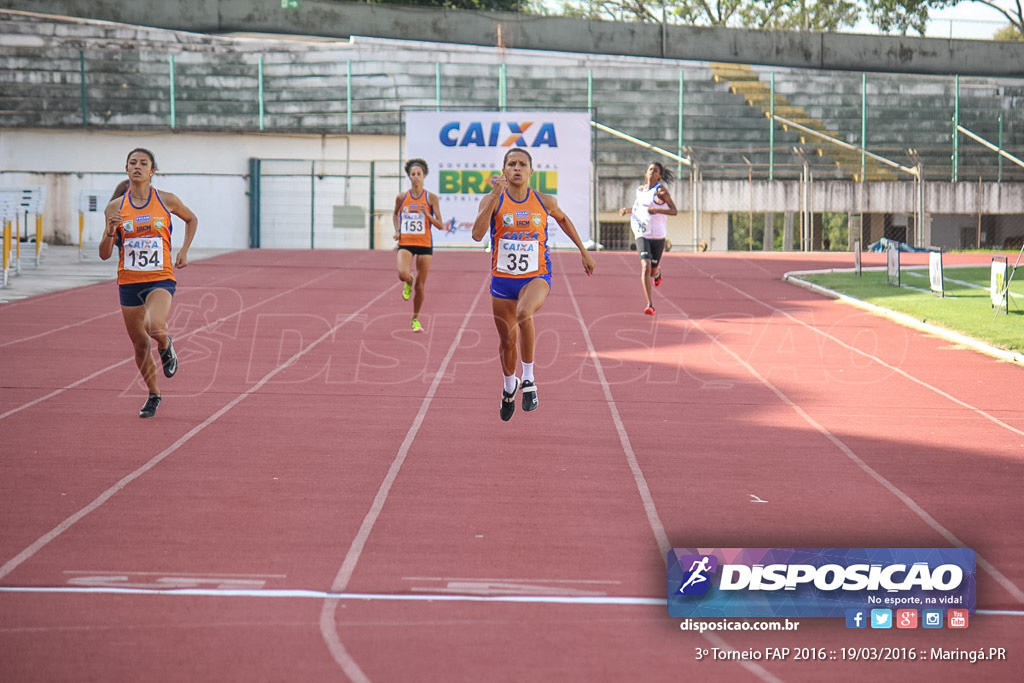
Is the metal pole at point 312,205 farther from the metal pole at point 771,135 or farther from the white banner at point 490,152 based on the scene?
the metal pole at point 771,135

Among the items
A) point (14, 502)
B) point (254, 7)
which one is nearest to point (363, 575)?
point (14, 502)

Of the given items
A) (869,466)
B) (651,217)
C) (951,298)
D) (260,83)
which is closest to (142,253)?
(869,466)

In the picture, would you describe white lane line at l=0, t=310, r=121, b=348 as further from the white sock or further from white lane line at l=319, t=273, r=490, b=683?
the white sock

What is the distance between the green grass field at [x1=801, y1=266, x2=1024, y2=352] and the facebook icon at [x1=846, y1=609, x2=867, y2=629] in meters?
9.17

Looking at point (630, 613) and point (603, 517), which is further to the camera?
point (603, 517)

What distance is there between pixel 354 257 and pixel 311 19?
14.6m

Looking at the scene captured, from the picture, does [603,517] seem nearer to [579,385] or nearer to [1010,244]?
[579,385]

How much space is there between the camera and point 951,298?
1866 centimetres

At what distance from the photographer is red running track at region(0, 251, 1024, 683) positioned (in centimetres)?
484

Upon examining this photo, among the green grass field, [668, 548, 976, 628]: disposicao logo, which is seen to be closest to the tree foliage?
the green grass field

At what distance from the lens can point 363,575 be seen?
18.6 ft

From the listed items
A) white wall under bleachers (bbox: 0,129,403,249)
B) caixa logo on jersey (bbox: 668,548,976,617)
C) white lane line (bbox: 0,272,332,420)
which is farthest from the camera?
white wall under bleachers (bbox: 0,129,403,249)

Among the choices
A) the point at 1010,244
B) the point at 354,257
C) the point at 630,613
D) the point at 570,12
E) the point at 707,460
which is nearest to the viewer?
the point at 630,613

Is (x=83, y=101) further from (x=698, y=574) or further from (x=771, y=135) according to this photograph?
(x=698, y=574)
